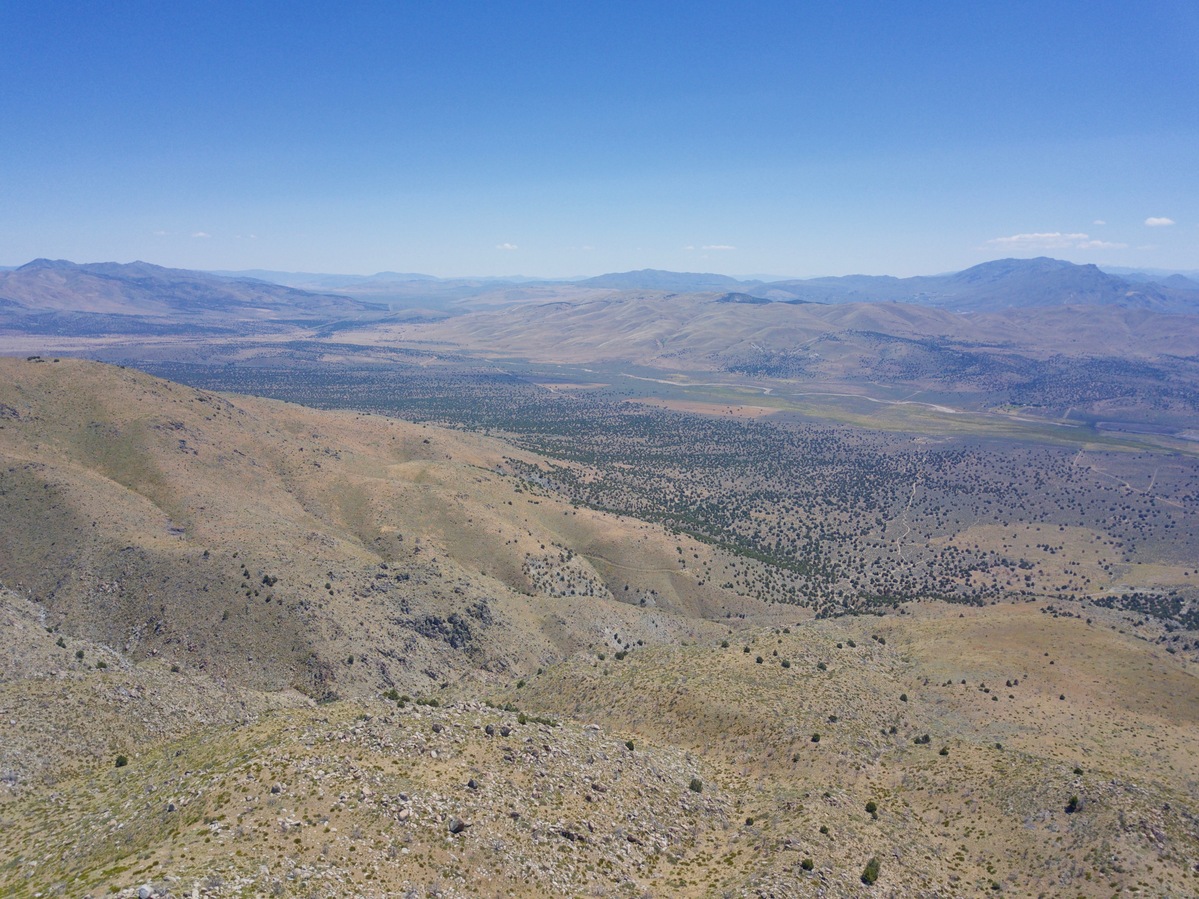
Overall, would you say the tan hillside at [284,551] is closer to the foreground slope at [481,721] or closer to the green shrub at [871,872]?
the foreground slope at [481,721]

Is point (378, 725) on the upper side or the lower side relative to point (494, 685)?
upper

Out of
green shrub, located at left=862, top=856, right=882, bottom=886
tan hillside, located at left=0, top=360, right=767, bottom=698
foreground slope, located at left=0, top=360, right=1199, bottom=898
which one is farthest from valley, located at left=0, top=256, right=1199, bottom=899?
tan hillside, located at left=0, top=360, right=767, bottom=698

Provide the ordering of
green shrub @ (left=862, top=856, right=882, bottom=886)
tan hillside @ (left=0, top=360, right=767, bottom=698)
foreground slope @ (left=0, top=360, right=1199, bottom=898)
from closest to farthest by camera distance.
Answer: foreground slope @ (left=0, top=360, right=1199, bottom=898) < green shrub @ (left=862, top=856, right=882, bottom=886) < tan hillside @ (left=0, top=360, right=767, bottom=698)

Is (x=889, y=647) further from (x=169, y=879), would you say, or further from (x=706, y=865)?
(x=169, y=879)

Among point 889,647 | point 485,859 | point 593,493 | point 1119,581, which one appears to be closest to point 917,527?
point 1119,581

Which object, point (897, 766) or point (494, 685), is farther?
point (494, 685)

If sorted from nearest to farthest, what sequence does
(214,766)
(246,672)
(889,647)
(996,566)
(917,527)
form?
(214,766) < (246,672) < (889,647) < (996,566) < (917,527)

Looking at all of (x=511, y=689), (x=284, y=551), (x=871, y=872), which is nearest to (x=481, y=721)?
(x=511, y=689)

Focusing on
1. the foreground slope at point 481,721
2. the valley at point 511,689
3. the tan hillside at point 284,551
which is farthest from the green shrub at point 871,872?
the tan hillside at point 284,551

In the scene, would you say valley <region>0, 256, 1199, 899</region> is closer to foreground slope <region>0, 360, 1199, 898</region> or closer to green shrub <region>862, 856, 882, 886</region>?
green shrub <region>862, 856, 882, 886</region>

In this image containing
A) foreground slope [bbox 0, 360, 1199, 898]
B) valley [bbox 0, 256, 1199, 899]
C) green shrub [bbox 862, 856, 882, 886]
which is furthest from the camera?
green shrub [bbox 862, 856, 882, 886]

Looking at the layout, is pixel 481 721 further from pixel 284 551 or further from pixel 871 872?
pixel 284 551
